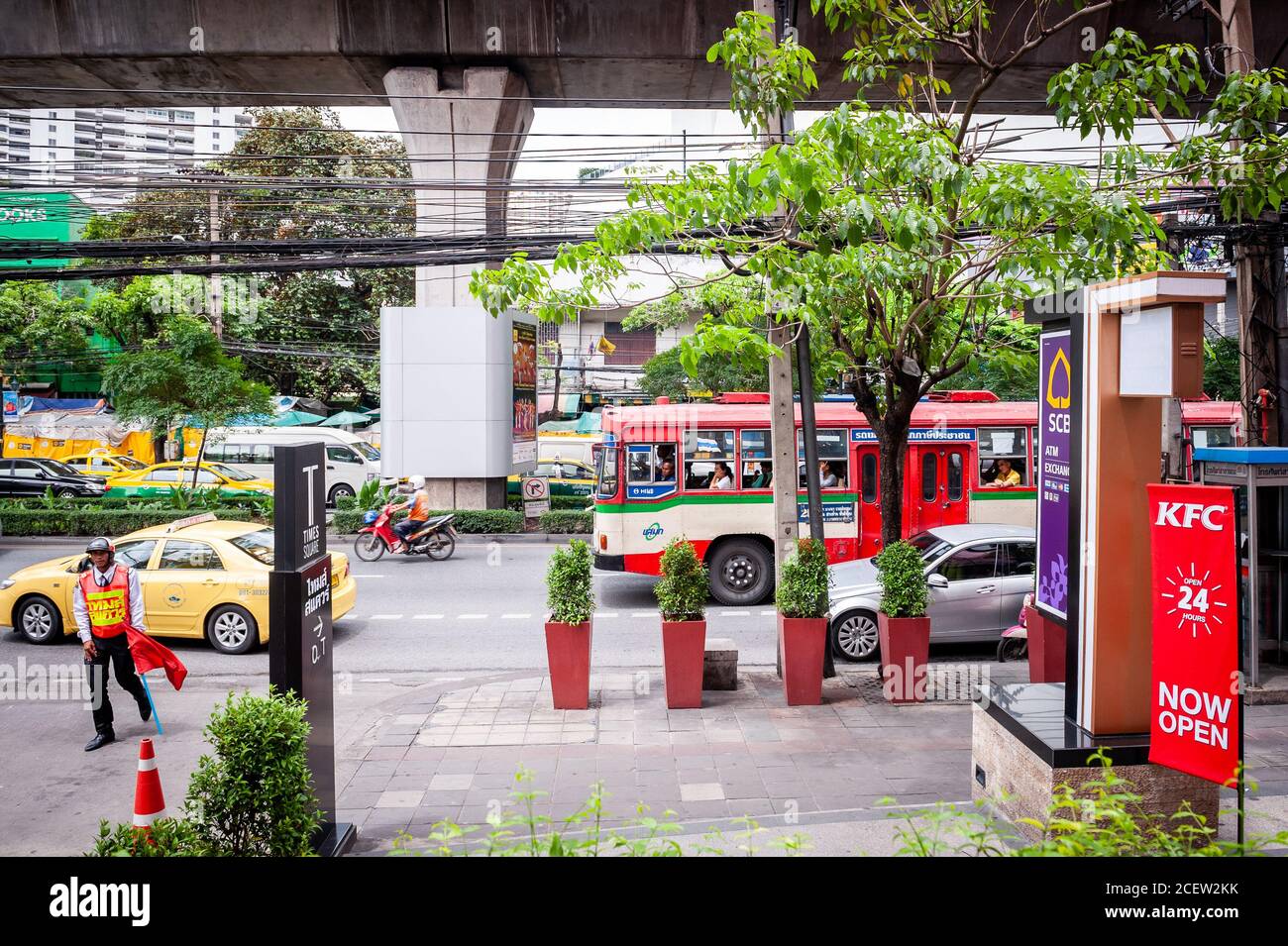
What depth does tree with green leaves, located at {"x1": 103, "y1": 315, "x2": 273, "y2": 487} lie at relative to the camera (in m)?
21.4

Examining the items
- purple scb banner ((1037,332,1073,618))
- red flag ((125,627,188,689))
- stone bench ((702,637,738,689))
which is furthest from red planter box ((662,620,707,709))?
red flag ((125,627,188,689))

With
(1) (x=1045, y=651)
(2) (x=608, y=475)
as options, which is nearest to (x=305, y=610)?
(1) (x=1045, y=651)

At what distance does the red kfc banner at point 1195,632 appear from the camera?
4.61 m

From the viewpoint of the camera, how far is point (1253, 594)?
29.2ft

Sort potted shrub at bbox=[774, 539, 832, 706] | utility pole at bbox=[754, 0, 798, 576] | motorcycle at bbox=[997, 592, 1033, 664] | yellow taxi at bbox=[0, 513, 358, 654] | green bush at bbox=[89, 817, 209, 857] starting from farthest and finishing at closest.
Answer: yellow taxi at bbox=[0, 513, 358, 654], motorcycle at bbox=[997, 592, 1033, 664], utility pole at bbox=[754, 0, 798, 576], potted shrub at bbox=[774, 539, 832, 706], green bush at bbox=[89, 817, 209, 857]

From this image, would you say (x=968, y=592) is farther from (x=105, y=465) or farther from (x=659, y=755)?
(x=105, y=465)

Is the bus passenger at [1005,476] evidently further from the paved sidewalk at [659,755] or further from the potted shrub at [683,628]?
the potted shrub at [683,628]

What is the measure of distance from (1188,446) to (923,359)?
8.81 metres

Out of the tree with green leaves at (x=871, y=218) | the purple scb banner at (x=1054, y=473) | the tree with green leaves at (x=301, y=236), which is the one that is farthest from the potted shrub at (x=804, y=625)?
the tree with green leaves at (x=301, y=236)

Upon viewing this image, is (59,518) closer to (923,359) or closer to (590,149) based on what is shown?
(590,149)

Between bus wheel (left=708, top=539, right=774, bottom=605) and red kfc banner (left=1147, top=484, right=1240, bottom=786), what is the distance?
381 inches

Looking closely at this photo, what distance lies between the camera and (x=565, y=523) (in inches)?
853

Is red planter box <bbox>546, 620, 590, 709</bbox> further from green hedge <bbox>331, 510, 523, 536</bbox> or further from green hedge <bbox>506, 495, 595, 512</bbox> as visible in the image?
green hedge <bbox>506, 495, 595, 512</bbox>

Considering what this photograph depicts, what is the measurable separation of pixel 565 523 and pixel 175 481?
11.2m
